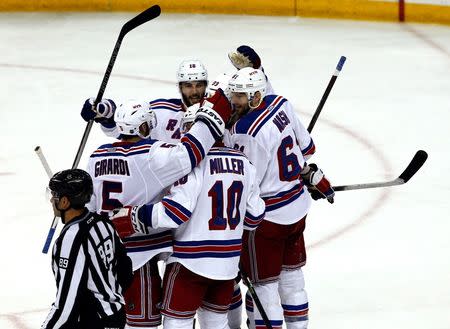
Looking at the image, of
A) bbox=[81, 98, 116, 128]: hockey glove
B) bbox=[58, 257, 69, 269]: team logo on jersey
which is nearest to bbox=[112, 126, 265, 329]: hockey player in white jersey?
bbox=[58, 257, 69, 269]: team logo on jersey

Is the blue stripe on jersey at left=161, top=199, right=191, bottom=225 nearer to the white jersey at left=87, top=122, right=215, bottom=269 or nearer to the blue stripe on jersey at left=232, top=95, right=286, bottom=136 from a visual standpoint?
the white jersey at left=87, top=122, right=215, bottom=269

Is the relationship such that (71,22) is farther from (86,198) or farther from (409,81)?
(86,198)

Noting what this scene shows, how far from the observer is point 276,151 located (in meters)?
4.30

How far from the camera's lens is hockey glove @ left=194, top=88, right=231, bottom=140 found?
3.98 meters

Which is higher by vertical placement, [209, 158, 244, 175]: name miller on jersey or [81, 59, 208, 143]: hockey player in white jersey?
[209, 158, 244, 175]: name miller on jersey

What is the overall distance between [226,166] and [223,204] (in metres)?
0.13

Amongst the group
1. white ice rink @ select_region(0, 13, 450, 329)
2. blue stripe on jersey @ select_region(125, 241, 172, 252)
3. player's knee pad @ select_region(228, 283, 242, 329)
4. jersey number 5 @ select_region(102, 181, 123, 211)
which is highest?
jersey number 5 @ select_region(102, 181, 123, 211)

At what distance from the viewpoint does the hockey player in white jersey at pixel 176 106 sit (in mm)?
4629

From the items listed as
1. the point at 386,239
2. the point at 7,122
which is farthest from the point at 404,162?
the point at 7,122

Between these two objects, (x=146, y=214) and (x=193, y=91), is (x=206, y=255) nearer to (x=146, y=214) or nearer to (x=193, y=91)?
(x=146, y=214)

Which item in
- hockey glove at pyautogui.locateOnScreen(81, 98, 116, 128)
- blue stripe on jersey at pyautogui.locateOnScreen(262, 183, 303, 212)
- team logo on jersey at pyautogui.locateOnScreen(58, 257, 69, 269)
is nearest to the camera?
team logo on jersey at pyautogui.locateOnScreen(58, 257, 69, 269)

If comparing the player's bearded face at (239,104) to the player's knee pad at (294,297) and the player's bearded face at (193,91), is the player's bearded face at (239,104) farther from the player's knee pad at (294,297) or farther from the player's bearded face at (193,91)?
the player's knee pad at (294,297)

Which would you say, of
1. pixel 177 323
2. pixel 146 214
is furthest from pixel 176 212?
pixel 177 323

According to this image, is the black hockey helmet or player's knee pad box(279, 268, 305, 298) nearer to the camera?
the black hockey helmet
